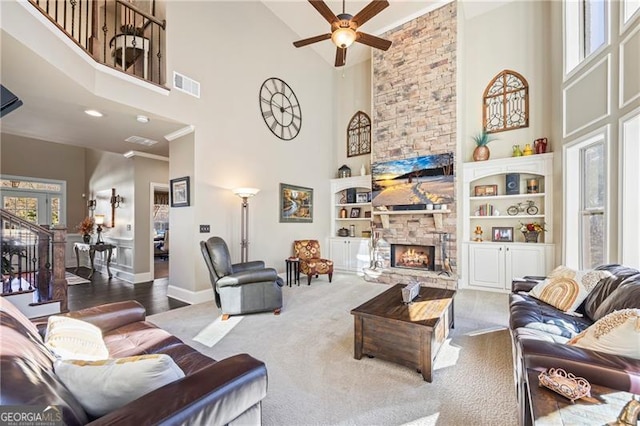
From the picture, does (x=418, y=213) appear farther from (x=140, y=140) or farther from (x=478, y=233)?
(x=140, y=140)

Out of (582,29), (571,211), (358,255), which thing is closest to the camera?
(582,29)

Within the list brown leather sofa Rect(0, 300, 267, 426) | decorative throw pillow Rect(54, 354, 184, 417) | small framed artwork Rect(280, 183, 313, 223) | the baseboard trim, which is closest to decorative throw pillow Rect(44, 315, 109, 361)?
brown leather sofa Rect(0, 300, 267, 426)

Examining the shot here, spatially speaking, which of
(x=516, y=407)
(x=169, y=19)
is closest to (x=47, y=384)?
(x=516, y=407)

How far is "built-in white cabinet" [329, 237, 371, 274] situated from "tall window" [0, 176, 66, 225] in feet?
24.4

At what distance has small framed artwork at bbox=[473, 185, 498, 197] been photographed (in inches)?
207

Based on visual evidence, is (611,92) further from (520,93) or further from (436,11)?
(436,11)

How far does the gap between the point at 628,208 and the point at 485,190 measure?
2.50 metres

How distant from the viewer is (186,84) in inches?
164

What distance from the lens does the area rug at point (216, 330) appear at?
2.90 m

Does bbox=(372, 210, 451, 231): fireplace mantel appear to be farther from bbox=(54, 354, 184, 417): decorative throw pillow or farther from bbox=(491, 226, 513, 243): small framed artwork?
bbox=(54, 354, 184, 417): decorative throw pillow

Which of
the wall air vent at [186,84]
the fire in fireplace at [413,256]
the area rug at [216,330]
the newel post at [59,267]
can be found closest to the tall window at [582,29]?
the fire in fireplace at [413,256]

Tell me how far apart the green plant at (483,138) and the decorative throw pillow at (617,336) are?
4.42m

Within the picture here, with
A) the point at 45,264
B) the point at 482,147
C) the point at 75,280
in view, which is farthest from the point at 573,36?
the point at 75,280

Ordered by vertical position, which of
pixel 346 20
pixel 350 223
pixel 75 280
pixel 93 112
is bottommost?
pixel 75 280
